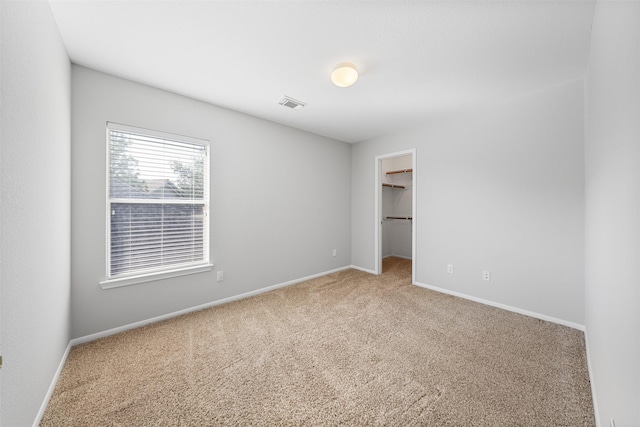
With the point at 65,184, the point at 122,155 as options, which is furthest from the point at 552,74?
the point at 65,184

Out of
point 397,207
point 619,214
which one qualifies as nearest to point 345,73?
point 619,214

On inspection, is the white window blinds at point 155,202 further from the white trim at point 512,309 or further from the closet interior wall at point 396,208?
the closet interior wall at point 396,208

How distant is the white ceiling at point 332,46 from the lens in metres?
1.59

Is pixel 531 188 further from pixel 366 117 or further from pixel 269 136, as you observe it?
pixel 269 136

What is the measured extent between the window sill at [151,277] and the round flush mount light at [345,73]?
2466 millimetres

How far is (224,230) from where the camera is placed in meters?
3.09

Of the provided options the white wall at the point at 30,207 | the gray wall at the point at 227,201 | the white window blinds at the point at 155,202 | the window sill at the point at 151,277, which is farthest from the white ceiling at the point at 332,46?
the window sill at the point at 151,277

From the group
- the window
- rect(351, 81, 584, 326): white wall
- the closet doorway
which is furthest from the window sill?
the closet doorway

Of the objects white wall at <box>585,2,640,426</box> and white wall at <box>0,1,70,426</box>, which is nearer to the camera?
white wall at <box>585,2,640,426</box>

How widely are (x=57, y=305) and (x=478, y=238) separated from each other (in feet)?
13.6

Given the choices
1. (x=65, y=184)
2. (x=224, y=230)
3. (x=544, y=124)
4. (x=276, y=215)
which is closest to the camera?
(x=65, y=184)

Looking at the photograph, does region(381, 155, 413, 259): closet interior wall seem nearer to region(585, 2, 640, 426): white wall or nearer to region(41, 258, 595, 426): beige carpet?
region(41, 258, 595, 426): beige carpet

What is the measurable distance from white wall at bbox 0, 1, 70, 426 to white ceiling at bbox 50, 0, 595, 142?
0.47 meters

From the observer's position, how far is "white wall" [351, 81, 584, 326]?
2.49 metres
